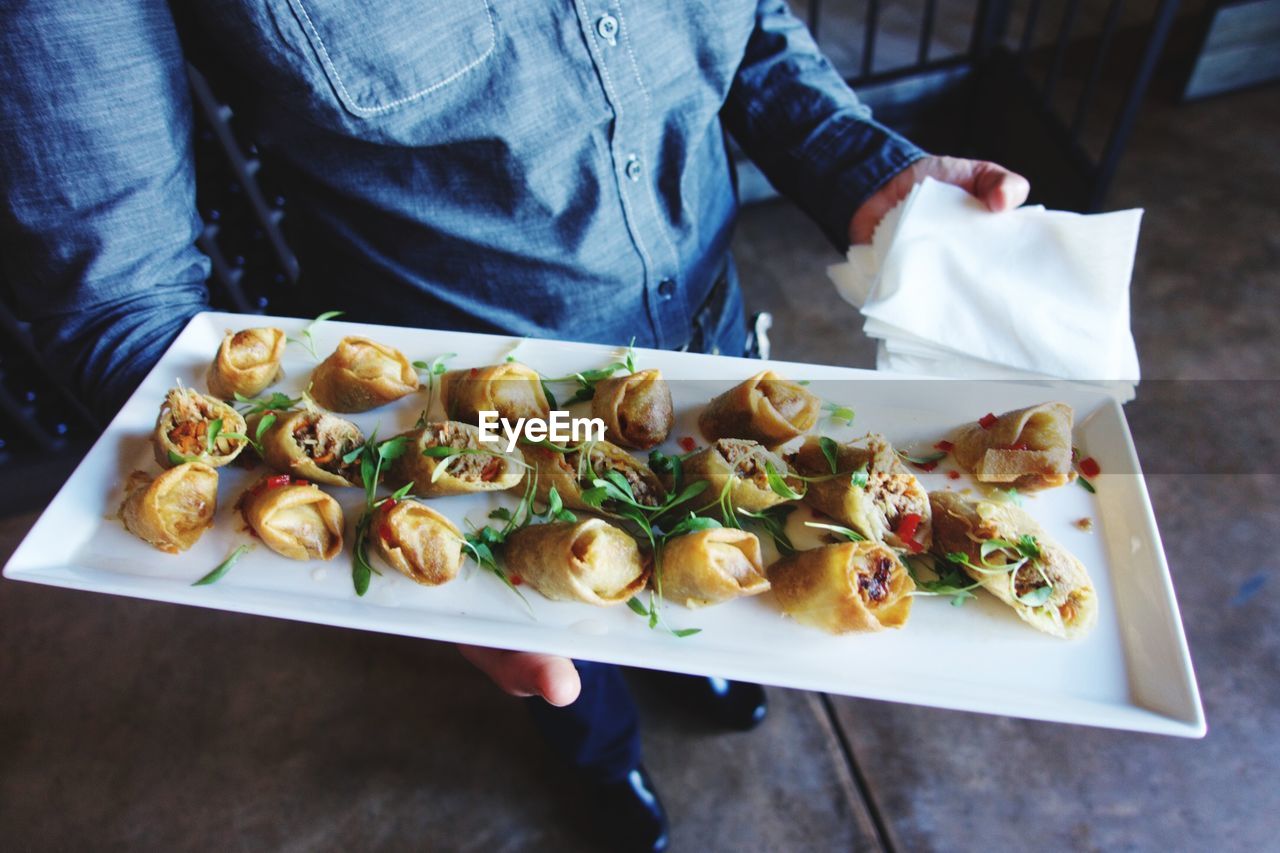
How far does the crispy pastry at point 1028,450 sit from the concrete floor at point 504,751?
3.42 feet

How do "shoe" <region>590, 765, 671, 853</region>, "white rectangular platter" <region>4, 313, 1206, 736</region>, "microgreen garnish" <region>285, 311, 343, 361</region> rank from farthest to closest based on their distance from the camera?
"shoe" <region>590, 765, 671, 853</region> < "microgreen garnish" <region>285, 311, 343, 361</region> < "white rectangular platter" <region>4, 313, 1206, 736</region>

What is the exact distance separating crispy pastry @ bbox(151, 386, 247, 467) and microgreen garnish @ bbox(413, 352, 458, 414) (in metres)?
0.23

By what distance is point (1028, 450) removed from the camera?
1.01 meters

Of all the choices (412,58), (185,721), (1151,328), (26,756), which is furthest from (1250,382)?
(26,756)

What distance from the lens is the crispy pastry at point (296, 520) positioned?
3.24 feet

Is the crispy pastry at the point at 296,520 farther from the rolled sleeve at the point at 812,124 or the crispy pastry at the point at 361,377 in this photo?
the rolled sleeve at the point at 812,124

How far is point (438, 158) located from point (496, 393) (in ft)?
0.97

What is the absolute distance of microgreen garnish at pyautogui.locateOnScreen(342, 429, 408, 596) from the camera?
0.99m

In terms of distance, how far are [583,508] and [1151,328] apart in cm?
228

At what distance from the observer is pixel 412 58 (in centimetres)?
102

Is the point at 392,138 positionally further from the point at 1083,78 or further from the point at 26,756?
the point at 1083,78

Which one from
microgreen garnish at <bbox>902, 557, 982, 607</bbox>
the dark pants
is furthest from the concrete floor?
microgreen garnish at <bbox>902, 557, 982, 607</bbox>

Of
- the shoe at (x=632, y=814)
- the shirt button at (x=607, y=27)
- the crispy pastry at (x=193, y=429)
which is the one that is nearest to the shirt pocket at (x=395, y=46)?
the shirt button at (x=607, y=27)

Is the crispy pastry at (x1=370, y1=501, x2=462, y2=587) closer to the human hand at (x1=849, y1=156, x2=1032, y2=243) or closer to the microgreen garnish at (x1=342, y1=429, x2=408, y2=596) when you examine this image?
the microgreen garnish at (x1=342, y1=429, x2=408, y2=596)
